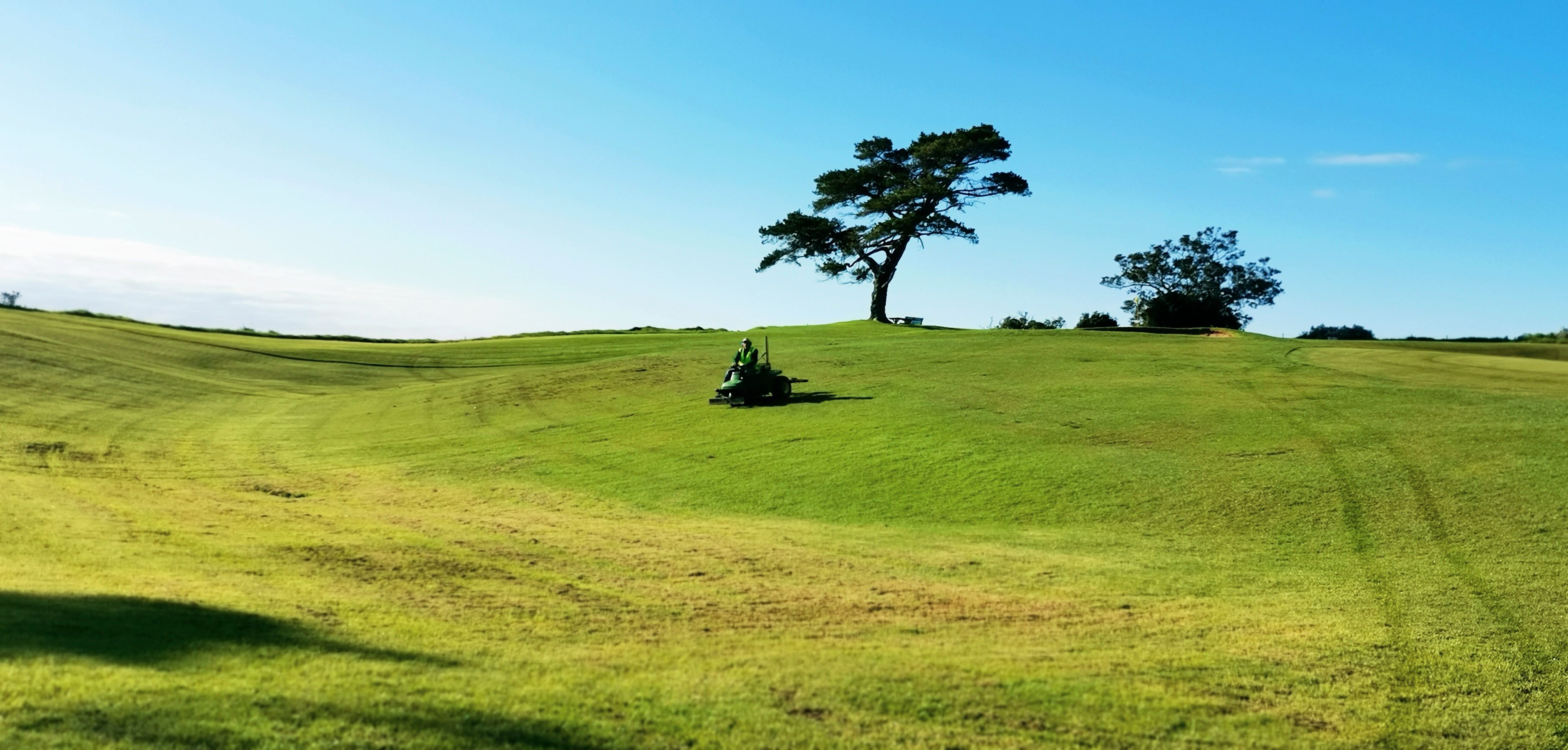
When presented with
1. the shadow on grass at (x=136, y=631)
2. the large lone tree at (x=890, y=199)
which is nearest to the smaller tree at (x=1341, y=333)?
the large lone tree at (x=890, y=199)

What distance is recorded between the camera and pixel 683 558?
452 inches

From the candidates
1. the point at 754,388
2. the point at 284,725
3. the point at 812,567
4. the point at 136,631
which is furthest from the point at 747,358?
the point at 284,725

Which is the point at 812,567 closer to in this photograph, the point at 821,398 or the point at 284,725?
the point at 284,725

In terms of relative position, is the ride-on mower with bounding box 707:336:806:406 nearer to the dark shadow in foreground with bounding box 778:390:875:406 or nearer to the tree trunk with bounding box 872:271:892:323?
the dark shadow in foreground with bounding box 778:390:875:406

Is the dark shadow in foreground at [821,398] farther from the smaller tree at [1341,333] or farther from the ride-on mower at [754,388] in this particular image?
the smaller tree at [1341,333]

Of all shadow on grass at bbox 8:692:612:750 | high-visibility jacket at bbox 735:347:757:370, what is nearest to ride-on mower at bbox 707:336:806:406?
high-visibility jacket at bbox 735:347:757:370

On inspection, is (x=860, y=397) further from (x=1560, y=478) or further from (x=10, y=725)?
(x=10, y=725)

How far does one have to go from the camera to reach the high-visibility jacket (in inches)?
1050

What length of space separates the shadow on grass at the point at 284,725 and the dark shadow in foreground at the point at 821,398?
20.4 meters

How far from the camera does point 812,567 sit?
1113 centimetres

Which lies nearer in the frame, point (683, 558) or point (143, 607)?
point (143, 607)

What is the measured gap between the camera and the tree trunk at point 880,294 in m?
62.1

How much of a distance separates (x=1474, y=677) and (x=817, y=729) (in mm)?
5533

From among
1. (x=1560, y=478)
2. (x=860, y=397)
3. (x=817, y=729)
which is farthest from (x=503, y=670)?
(x=860, y=397)
